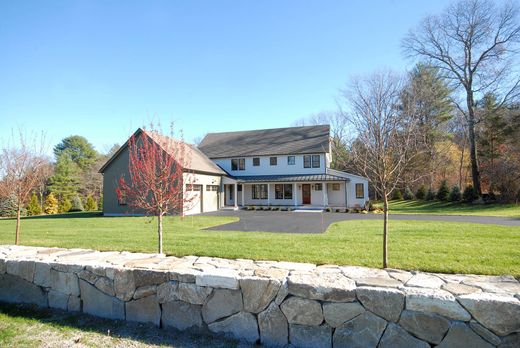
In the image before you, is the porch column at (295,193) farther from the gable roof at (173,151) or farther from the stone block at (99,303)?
the stone block at (99,303)

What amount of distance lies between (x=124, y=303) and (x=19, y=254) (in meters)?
2.65

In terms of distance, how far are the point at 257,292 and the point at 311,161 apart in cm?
2476

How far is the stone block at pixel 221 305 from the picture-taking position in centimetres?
362

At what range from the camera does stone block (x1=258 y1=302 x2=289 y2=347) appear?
3439mm

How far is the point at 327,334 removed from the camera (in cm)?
329

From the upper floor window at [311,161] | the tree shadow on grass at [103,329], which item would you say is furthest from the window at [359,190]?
the tree shadow on grass at [103,329]

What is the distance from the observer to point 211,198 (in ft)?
81.7

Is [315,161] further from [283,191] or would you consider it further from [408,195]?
[408,195]

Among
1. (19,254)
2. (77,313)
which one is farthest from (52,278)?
(19,254)

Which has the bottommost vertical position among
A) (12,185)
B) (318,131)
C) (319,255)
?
(319,255)

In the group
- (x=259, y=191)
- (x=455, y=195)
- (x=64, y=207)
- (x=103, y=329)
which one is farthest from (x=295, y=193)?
(x=103, y=329)

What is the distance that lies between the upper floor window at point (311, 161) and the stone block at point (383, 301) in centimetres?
2477

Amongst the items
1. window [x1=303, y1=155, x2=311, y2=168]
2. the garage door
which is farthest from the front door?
the garage door

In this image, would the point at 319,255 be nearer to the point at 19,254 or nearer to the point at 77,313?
the point at 77,313
